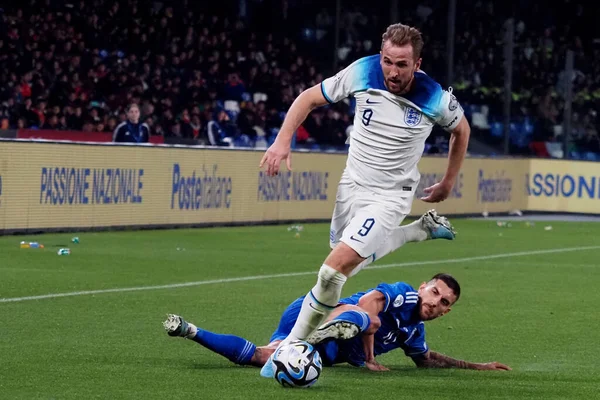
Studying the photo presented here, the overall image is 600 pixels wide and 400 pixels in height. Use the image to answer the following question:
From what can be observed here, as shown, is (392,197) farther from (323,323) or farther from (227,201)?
(227,201)

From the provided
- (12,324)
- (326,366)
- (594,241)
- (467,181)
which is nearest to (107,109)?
(467,181)

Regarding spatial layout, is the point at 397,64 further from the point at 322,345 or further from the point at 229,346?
the point at 229,346

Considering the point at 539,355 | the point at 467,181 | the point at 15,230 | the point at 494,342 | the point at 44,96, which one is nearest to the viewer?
the point at 539,355

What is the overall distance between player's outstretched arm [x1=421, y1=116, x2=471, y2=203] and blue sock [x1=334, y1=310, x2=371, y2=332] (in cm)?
108

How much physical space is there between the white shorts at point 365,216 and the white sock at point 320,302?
0.72 feet

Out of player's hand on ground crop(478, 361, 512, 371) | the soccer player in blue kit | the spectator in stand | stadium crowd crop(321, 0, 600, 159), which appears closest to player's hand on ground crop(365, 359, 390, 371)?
the soccer player in blue kit

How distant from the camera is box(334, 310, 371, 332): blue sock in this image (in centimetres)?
732

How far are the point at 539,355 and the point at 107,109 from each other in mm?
18091

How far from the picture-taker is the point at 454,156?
26.4 feet

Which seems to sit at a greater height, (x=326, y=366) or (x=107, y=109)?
(x=107, y=109)

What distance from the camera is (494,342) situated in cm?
945

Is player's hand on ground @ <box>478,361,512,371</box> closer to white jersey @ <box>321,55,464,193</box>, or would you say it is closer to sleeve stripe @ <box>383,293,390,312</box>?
sleeve stripe @ <box>383,293,390,312</box>

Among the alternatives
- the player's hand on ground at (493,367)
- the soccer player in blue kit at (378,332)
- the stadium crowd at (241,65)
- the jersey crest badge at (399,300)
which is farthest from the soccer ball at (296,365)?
the stadium crowd at (241,65)

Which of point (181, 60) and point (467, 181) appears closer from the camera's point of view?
point (467, 181)
